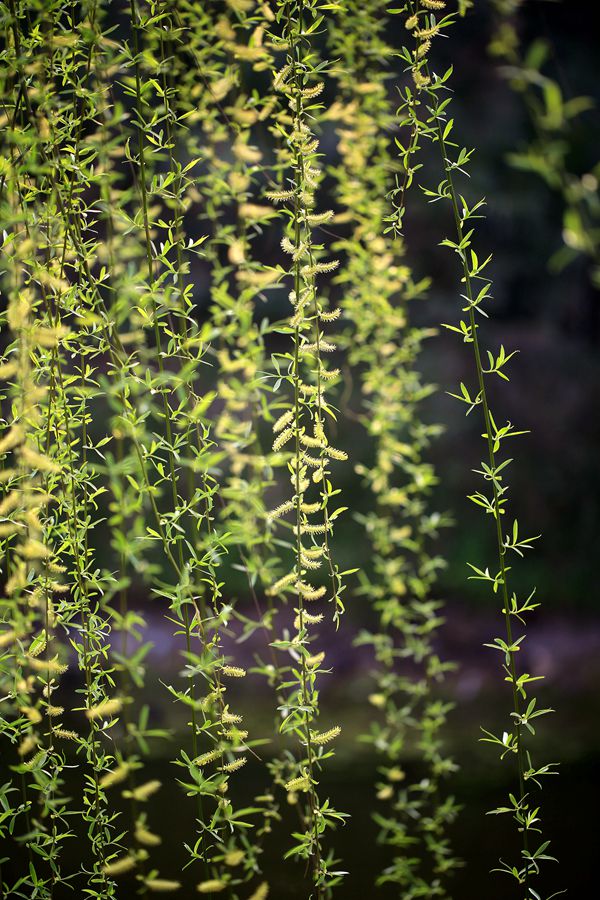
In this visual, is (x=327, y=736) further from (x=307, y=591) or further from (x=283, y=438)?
(x=283, y=438)

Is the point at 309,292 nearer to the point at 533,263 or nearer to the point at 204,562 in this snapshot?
the point at 204,562

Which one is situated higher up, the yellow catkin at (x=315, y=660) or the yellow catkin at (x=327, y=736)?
the yellow catkin at (x=315, y=660)

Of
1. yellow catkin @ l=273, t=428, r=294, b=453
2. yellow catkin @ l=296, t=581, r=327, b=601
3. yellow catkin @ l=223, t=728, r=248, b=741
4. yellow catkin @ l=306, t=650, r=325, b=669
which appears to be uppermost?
yellow catkin @ l=273, t=428, r=294, b=453

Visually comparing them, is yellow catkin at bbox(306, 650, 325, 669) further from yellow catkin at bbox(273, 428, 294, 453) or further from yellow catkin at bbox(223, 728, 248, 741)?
yellow catkin at bbox(273, 428, 294, 453)

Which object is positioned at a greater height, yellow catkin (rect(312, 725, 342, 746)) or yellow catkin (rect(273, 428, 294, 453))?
yellow catkin (rect(273, 428, 294, 453))

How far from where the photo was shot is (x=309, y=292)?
792mm

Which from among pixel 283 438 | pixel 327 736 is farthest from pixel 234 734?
pixel 283 438

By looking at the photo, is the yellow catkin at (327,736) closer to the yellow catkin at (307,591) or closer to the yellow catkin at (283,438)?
the yellow catkin at (307,591)

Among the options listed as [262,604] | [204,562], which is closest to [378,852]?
[262,604]

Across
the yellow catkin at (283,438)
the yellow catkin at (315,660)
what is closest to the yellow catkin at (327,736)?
the yellow catkin at (315,660)

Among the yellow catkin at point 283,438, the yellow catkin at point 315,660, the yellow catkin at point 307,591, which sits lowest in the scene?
the yellow catkin at point 315,660

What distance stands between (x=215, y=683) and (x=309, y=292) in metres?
0.41

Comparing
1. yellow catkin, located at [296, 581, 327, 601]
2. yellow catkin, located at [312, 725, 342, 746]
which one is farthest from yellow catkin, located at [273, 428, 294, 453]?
yellow catkin, located at [312, 725, 342, 746]

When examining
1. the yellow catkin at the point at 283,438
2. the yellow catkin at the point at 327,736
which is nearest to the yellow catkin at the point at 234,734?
the yellow catkin at the point at 327,736
